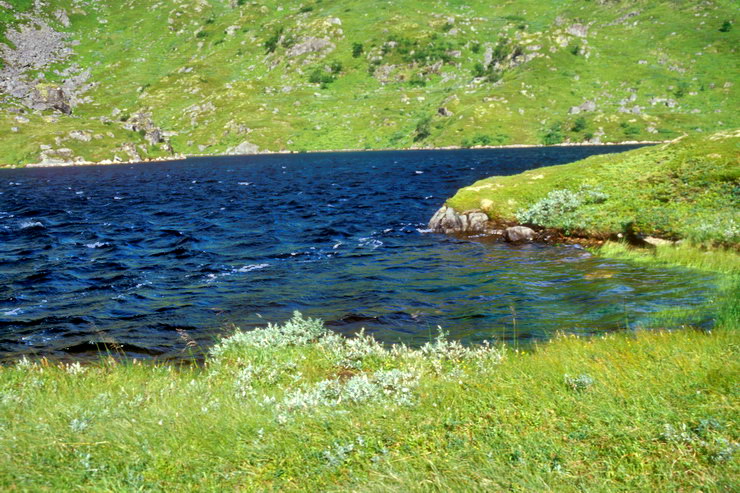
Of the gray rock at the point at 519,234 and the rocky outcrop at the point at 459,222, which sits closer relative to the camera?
the gray rock at the point at 519,234

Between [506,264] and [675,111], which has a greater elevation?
[675,111]

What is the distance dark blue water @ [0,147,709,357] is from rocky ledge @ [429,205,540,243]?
1.60 metres

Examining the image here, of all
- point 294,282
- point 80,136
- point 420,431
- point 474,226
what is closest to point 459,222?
point 474,226

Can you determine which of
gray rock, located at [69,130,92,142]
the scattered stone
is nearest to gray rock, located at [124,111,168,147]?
gray rock, located at [69,130,92,142]

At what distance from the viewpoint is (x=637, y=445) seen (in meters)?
5.67

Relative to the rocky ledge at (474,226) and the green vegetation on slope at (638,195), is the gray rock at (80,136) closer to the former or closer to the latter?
the rocky ledge at (474,226)

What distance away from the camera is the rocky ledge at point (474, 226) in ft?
92.2

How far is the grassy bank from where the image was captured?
539 centimetres

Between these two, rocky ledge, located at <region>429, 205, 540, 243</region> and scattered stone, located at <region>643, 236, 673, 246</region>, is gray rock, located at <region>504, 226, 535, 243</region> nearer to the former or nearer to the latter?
rocky ledge, located at <region>429, 205, 540, 243</region>

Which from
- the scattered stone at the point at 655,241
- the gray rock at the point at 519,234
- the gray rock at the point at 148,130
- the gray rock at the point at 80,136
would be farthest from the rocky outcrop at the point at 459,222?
the gray rock at the point at 148,130

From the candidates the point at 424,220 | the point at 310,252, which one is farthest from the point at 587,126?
the point at 310,252

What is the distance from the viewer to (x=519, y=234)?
28109 mm

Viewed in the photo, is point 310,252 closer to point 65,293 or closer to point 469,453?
point 65,293

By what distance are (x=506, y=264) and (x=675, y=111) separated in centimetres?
21476
